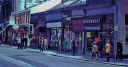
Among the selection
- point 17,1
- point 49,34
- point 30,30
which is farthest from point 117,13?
point 17,1

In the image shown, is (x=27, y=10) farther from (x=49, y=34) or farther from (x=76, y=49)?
(x=76, y=49)

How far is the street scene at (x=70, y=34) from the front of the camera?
37.2 m

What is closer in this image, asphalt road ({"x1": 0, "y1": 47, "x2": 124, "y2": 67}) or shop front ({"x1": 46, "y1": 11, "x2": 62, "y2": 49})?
asphalt road ({"x1": 0, "y1": 47, "x2": 124, "y2": 67})

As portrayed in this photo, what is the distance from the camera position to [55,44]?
60.4 meters

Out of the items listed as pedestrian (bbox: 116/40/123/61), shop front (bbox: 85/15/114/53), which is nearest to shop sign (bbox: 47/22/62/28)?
shop front (bbox: 85/15/114/53)

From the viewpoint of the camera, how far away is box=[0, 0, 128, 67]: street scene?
37.2 metres

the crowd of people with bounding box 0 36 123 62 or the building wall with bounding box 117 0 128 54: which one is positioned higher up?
the building wall with bounding box 117 0 128 54

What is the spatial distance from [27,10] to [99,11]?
1184 inches

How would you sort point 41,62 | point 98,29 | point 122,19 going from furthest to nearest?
1. point 98,29
2. point 122,19
3. point 41,62

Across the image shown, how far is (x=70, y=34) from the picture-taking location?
55.2 metres

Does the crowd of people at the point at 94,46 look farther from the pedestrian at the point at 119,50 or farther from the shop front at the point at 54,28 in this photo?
the shop front at the point at 54,28

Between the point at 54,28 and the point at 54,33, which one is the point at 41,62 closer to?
the point at 54,28

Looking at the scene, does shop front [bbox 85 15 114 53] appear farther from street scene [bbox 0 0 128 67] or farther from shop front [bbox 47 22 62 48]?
shop front [bbox 47 22 62 48]

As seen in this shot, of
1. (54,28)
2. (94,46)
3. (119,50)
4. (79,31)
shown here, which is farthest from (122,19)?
(54,28)
